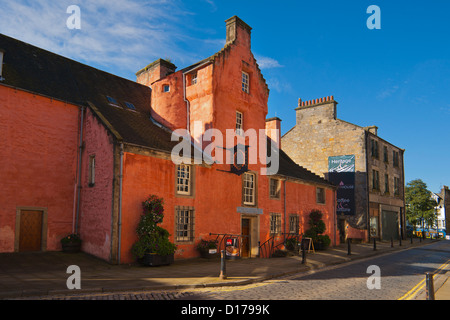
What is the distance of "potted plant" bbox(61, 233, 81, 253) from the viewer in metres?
15.2

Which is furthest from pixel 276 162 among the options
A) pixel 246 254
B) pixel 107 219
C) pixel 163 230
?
pixel 107 219

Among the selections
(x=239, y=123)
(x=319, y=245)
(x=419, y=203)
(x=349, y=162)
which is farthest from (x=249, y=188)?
(x=419, y=203)

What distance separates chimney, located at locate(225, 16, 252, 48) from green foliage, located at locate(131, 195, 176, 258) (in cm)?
1117

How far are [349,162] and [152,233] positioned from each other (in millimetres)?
24533

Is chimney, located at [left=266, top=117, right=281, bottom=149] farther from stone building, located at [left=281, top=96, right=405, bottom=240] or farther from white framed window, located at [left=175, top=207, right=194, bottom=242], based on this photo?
white framed window, located at [left=175, top=207, right=194, bottom=242]

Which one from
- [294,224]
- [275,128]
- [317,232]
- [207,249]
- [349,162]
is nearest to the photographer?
[207,249]

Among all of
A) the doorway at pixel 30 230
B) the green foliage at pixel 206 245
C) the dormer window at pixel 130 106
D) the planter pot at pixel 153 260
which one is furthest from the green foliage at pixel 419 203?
the doorway at pixel 30 230

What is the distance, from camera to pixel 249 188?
67.2ft

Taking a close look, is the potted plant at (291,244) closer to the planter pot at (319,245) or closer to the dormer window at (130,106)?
the planter pot at (319,245)

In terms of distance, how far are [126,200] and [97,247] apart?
2455mm

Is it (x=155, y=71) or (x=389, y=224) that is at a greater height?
(x=155, y=71)

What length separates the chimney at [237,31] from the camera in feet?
67.5

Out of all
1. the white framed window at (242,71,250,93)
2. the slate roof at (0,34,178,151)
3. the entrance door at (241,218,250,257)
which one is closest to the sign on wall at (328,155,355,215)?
the white framed window at (242,71,250,93)

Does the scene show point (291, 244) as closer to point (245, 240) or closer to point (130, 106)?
point (245, 240)
